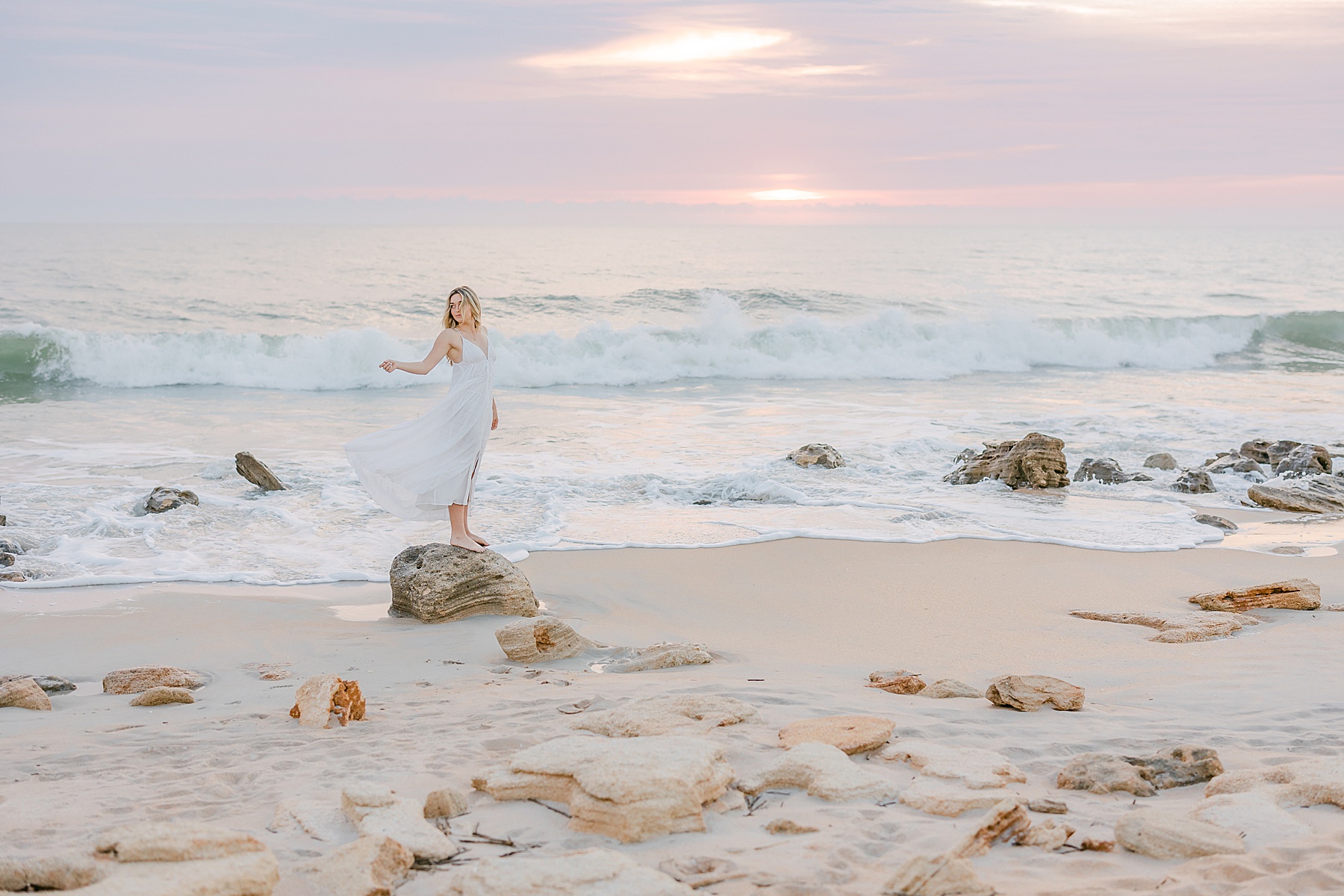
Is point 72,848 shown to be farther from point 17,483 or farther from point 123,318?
point 123,318

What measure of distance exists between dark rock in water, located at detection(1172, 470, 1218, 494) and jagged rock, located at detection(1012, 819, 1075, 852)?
854 centimetres

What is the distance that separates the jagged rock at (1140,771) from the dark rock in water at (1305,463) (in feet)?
29.8

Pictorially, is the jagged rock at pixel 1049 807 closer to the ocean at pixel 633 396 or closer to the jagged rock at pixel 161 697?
the jagged rock at pixel 161 697

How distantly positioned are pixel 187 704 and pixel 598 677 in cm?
194

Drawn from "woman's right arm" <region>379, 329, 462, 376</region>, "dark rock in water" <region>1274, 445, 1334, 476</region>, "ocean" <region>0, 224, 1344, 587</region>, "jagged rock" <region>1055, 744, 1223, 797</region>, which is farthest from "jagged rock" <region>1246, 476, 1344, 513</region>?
"woman's right arm" <region>379, 329, 462, 376</region>

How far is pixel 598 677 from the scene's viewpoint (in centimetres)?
502

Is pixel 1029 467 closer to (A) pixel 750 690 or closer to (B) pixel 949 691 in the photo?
(B) pixel 949 691

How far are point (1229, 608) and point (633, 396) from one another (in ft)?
43.8

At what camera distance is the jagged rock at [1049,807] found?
312 cm

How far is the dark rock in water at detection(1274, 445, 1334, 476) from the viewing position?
36.4ft

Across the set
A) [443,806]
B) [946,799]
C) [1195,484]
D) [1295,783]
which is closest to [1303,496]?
[1195,484]

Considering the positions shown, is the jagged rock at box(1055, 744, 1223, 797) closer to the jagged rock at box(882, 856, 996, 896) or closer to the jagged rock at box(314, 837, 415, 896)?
the jagged rock at box(882, 856, 996, 896)

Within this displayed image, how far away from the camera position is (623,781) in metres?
3.04

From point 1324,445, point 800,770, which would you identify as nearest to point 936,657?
point 800,770
